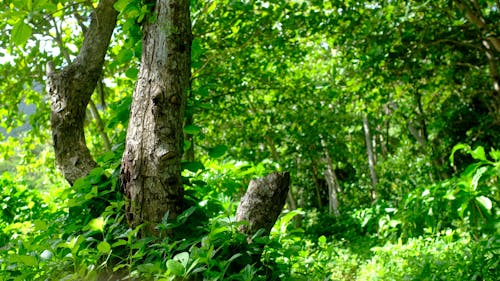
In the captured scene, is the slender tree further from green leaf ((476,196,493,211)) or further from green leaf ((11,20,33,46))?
green leaf ((476,196,493,211))

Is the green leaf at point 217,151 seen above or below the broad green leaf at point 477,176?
above

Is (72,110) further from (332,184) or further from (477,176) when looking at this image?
(332,184)

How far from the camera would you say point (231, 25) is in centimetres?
612

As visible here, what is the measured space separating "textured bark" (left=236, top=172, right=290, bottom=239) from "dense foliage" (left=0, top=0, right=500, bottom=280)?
0.34ft

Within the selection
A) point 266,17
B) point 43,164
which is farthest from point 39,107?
point 266,17

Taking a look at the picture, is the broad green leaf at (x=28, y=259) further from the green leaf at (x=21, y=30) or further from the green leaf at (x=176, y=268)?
the green leaf at (x=21, y=30)

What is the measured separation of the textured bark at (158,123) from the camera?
6.56ft

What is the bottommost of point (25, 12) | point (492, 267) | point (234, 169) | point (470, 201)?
point (492, 267)

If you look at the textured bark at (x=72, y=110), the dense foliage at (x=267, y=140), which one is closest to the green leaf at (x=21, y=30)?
the dense foliage at (x=267, y=140)

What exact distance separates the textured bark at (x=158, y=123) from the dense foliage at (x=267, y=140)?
9 cm

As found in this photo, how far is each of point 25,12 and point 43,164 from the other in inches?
295

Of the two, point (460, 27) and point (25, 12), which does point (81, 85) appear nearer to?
point (25, 12)

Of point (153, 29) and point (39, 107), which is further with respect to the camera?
point (39, 107)

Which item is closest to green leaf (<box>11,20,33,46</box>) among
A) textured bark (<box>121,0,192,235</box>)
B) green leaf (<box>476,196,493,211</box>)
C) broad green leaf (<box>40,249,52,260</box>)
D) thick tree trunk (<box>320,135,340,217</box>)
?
textured bark (<box>121,0,192,235</box>)
